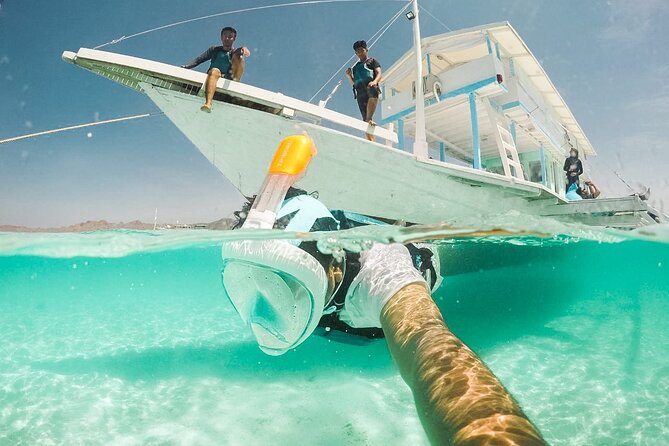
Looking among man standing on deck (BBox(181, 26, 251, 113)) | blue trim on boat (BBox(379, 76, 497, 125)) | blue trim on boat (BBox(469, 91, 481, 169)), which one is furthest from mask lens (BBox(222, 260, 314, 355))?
blue trim on boat (BBox(379, 76, 497, 125))

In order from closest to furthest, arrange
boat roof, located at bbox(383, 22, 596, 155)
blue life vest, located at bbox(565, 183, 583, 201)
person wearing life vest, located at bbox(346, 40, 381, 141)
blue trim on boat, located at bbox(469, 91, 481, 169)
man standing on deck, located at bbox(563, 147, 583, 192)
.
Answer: person wearing life vest, located at bbox(346, 40, 381, 141)
blue trim on boat, located at bbox(469, 91, 481, 169)
boat roof, located at bbox(383, 22, 596, 155)
man standing on deck, located at bbox(563, 147, 583, 192)
blue life vest, located at bbox(565, 183, 583, 201)

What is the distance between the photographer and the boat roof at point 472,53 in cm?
1066

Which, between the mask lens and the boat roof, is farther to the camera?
the boat roof

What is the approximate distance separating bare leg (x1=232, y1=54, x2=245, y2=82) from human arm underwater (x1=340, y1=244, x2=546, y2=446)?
23.5 feet

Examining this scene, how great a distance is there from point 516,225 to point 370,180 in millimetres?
3578

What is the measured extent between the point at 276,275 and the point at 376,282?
0.97 meters

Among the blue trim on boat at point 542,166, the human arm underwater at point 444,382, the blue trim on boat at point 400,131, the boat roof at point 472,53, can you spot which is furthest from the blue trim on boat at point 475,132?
the human arm underwater at point 444,382

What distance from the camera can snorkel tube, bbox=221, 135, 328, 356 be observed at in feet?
8.52

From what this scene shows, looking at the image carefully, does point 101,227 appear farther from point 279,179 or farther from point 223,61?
point 279,179

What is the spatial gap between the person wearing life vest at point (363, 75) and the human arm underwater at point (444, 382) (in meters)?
7.11

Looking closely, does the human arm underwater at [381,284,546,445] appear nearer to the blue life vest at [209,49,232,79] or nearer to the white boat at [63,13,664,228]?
the white boat at [63,13,664,228]

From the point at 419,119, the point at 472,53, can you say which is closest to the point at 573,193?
the point at 472,53

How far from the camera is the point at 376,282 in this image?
3002 millimetres

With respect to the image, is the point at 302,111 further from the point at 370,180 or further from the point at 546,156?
the point at 546,156
